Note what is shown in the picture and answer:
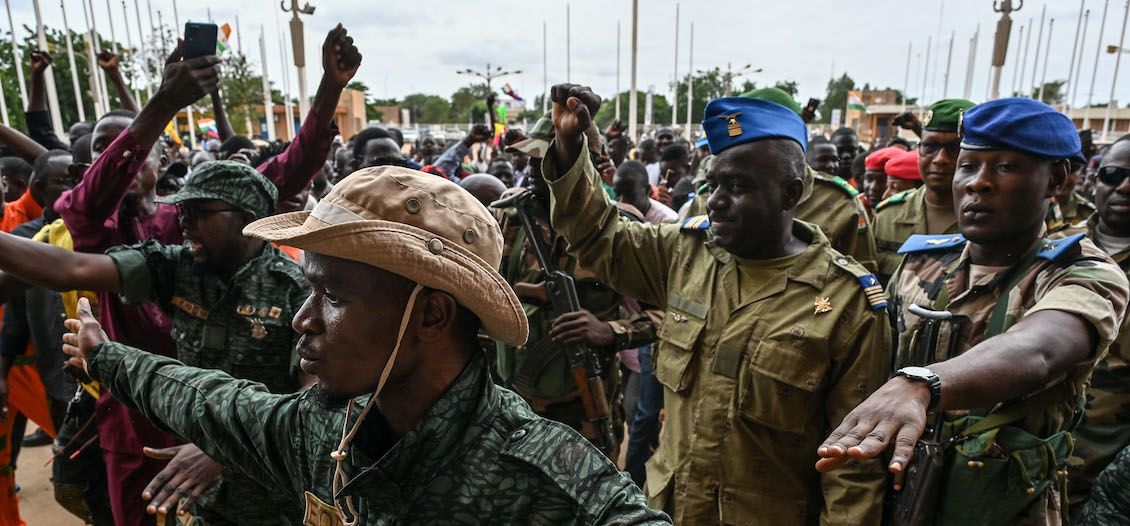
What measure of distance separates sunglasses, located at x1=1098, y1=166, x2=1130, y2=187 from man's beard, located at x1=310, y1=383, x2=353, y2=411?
154 inches

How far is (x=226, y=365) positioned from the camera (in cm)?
274

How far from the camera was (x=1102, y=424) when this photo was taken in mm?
3018

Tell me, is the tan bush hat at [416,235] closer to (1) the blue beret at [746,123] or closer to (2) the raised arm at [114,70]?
(1) the blue beret at [746,123]

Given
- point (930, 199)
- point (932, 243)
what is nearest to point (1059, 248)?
point (932, 243)

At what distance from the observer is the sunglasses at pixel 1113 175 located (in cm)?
333

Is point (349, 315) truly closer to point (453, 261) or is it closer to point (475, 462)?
point (453, 261)

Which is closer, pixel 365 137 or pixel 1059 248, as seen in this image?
pixel 1059 248

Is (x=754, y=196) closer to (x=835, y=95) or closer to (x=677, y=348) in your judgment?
(x=677, y=348)

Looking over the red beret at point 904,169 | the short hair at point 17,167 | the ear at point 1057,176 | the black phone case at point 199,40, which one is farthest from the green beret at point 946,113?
the short hair at point 17,167

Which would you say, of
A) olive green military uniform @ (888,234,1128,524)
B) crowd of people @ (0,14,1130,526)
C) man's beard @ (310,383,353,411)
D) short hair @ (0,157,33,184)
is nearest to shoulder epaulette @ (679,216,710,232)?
crowd of people @ (0,14,1130,526)

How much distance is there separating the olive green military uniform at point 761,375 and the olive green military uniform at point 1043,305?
244 mm

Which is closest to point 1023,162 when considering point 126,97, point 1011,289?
point 1011,289

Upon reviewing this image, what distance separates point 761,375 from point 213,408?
169 centimetres

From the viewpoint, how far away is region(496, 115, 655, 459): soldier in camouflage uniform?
3.32m
